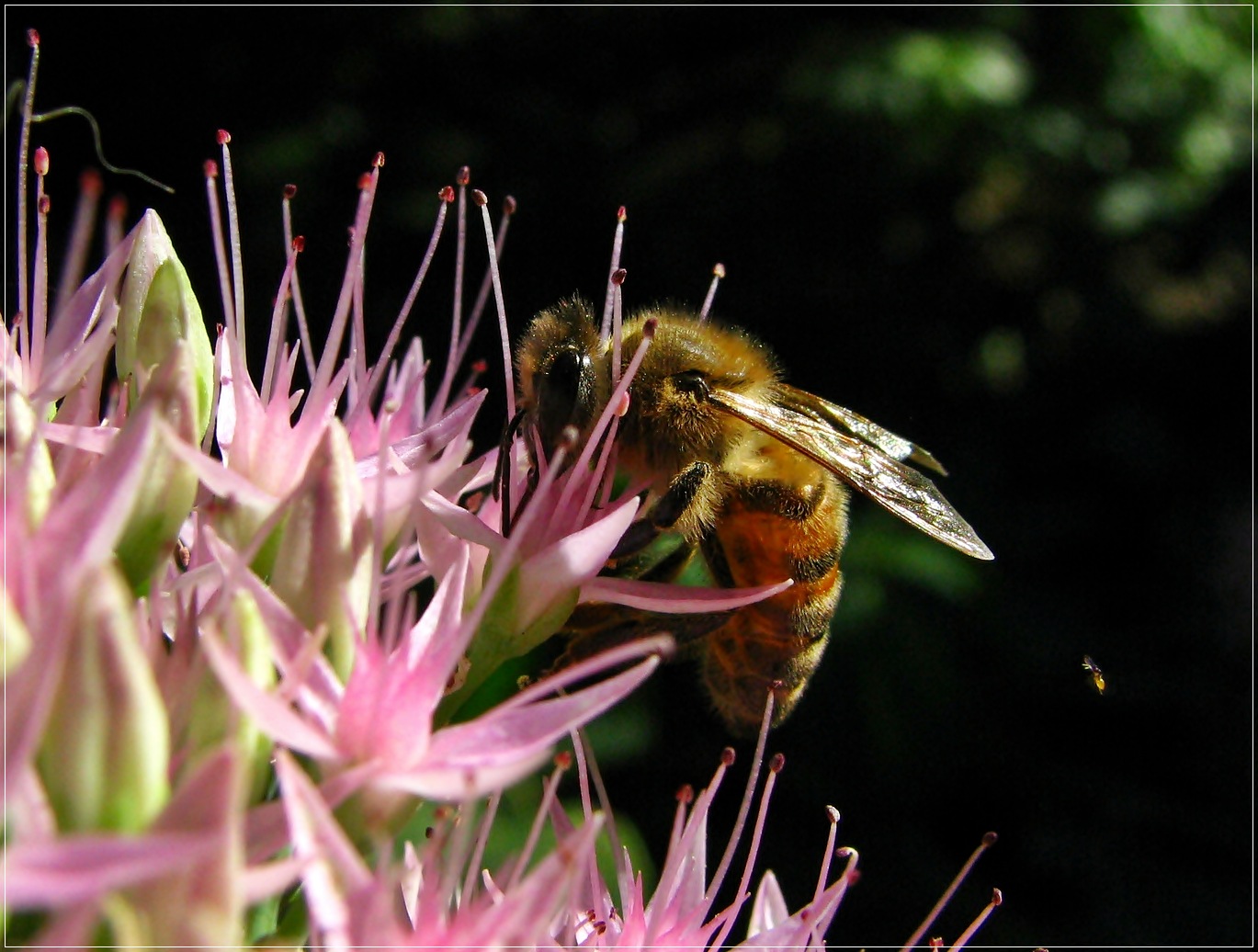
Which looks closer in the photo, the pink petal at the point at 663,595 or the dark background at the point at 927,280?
the pink petal at the point at 663,595

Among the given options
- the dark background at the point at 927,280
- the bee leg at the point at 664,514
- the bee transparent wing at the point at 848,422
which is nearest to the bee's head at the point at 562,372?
the bee leg at the point at 664,514

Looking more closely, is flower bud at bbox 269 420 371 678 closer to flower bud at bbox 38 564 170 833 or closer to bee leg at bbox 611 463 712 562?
flower bud at bbox 38 564 170 833

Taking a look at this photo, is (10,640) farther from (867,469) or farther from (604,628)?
(867,469)

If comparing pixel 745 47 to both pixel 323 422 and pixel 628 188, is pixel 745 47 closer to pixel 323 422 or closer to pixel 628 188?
pixel 628 188

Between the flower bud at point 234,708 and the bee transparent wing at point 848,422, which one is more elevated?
the bee transparent wing at point 848,422

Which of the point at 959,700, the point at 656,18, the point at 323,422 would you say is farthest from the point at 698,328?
the point at 656,18

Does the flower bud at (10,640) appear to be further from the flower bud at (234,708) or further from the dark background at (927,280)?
the dark background at (927,280)
